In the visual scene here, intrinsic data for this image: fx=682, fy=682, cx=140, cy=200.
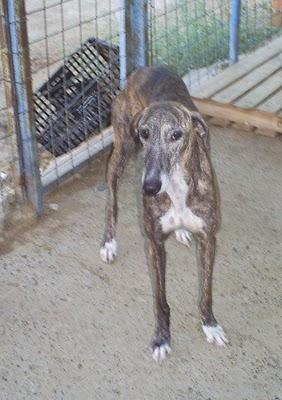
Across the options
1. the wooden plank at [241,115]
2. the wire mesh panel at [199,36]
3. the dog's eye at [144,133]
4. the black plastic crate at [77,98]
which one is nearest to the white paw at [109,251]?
the black plastic crate at [77,98]

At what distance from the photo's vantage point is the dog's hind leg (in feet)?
12.5

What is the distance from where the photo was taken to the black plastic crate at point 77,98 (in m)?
4.72

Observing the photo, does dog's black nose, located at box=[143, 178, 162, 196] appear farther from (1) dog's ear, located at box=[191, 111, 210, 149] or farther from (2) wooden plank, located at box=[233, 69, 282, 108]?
(2) wooden plank, located at box=[233, 69, 282, 108]

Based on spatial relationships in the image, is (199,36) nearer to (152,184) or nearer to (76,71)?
(76,71)

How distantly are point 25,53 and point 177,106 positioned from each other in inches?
54.6

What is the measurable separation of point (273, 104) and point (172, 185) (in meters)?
2.50

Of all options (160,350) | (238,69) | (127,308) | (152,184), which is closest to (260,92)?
(238,69)

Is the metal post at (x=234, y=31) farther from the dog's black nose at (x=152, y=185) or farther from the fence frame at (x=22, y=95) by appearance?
the dog's black nose at (x=152, y=185)

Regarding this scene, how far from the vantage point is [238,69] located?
585 centimetres

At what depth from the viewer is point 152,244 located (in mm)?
3121

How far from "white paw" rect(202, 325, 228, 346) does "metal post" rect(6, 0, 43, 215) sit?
4.90 ft

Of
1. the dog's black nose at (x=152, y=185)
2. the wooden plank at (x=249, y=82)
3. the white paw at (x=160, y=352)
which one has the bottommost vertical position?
the white paw at (x=160, y=352)

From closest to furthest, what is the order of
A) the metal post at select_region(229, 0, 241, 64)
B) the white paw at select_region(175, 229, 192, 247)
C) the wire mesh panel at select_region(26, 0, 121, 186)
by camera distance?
the white paw at select_region(175, 229, 192, 247)
the wire mesh panel at select_region(26, 0, 121, 186)
the metal post at select_region(229, 0, 241, 64)

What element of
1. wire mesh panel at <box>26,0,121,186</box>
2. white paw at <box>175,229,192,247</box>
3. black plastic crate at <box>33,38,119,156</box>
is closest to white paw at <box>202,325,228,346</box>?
white paw at <box>175,229,192,247</box>
